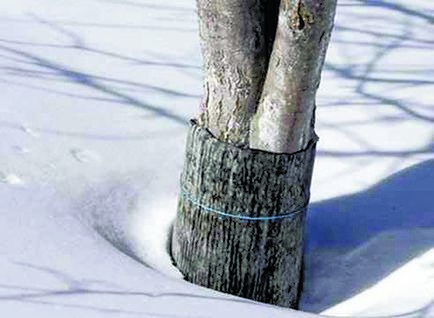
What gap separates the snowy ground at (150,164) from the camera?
7.92ft

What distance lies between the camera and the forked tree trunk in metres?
2.40

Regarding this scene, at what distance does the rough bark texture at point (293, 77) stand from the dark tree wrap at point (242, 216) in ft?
0.15

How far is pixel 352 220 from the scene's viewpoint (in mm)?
3090

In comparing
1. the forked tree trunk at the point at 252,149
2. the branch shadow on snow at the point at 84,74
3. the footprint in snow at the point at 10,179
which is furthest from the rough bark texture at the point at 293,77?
the branch shadow on snow at the point at 84,74

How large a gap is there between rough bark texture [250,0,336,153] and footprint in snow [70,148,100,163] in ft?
2.54

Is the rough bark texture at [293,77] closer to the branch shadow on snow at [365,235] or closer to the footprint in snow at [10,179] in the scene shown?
the branch shadow on snow at [365,235]

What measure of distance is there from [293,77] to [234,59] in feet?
0.58

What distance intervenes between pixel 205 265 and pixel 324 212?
2.01 ft

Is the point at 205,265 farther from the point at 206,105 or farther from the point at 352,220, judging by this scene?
the point at 352,220

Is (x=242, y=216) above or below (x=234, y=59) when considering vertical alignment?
below

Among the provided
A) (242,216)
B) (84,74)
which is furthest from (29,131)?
(242,216)

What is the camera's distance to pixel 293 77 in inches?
94.3

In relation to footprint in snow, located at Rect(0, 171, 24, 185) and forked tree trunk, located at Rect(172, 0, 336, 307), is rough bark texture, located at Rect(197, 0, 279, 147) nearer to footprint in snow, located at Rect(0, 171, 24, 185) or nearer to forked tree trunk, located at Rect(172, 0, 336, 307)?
forked tree trunk, located at Rect(172, 0, 336, 307)

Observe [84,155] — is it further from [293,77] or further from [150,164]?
[293,77]
